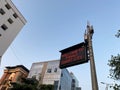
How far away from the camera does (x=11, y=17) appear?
3086 cm

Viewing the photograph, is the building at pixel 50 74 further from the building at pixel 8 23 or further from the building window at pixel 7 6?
the building window at pixel 7 6

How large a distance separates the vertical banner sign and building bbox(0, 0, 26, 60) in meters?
23.6

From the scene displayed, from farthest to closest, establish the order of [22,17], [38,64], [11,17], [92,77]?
[38,64], [22,17], [11,17], [92,77]

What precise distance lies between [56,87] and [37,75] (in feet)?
29.9

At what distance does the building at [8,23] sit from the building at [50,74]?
2063cm

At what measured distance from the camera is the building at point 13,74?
5006 centimetres

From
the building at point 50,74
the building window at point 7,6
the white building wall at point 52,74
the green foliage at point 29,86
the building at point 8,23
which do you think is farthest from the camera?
the white building wall at point 52,74

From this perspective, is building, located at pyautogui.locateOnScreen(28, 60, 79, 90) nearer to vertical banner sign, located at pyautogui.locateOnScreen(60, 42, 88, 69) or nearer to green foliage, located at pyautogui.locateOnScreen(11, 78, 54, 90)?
green foliage, located at pyautogui.locateOnScreen(11, 78, 54, 90)

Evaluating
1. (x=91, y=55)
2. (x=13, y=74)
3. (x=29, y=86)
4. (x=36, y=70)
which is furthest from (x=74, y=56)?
(x=13, y=74)

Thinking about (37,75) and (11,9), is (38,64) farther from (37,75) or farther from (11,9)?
(11,9)

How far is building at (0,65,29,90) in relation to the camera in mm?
50062

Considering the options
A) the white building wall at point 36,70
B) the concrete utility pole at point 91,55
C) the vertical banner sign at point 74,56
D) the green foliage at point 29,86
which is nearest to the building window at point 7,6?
the green foliage at point 29,86

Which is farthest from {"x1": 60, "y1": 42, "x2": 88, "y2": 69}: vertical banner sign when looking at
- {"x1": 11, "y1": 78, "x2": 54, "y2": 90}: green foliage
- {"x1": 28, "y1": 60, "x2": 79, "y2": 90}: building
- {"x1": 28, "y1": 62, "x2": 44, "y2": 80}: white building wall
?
{"x1": 28, "y1": 62, "x2": 44, "y2": 80}: white building wall

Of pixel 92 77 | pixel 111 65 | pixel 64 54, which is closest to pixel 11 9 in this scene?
pixel 111 65
